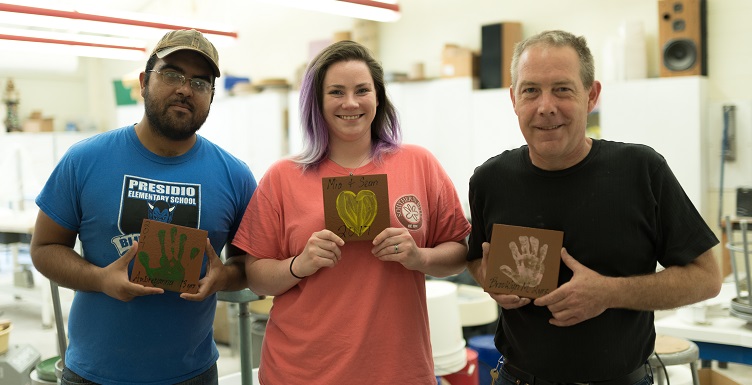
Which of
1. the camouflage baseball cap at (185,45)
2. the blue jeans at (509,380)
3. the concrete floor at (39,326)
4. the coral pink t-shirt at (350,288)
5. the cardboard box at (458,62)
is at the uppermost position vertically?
the cardboard box at (458,62)

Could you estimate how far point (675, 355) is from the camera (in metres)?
2.50

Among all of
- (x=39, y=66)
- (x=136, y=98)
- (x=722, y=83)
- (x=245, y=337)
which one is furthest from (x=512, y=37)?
(x=39, y=66)

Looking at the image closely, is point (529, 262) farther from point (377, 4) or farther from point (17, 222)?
point (17, 222)

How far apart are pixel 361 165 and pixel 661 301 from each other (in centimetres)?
84

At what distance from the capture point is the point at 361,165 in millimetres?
1856

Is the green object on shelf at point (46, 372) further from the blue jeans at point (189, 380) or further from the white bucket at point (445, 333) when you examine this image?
the white bucket at point (445, 333)

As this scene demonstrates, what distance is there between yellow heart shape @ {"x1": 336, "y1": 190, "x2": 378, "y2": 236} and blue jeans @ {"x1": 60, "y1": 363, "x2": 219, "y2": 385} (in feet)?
2.18

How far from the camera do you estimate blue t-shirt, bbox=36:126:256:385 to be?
1.82m

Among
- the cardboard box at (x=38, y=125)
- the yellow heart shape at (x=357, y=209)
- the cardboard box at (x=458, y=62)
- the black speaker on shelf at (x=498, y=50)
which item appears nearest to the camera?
the yellow heart shape at (x=357, y=209)

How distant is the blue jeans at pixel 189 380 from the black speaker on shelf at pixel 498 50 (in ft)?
15.5

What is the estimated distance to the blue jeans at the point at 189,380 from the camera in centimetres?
185

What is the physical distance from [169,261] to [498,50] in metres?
5.01

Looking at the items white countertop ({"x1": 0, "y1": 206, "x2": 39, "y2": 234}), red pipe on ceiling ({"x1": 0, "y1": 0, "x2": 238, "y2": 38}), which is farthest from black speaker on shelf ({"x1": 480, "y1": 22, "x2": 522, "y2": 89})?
white countertop ({"x1": 0, "y1": 206, "x2": 39, "y2": 234})

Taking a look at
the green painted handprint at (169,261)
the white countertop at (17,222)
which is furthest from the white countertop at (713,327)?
the white countertop at (17,222)
